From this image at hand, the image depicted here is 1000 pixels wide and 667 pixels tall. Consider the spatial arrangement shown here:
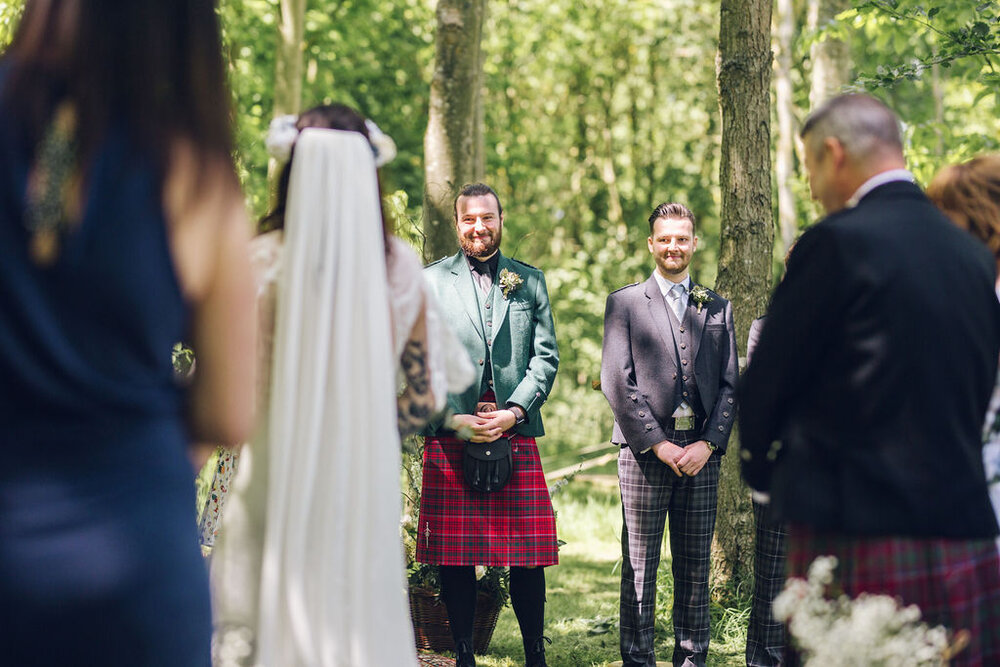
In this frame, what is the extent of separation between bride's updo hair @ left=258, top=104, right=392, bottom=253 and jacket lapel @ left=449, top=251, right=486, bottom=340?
2.05m

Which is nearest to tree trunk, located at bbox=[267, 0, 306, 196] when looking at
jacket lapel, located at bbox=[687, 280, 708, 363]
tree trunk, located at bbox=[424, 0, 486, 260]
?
tree trunk, located at bbox=[424, 0, 486, 260]

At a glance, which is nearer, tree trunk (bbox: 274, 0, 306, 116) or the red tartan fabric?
the red tartan fabric

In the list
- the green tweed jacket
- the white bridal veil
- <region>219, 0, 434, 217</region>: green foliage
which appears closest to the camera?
the white bridal veil

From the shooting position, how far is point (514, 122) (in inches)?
779

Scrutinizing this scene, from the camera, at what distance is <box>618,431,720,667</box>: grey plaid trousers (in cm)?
516

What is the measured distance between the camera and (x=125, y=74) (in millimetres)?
1569

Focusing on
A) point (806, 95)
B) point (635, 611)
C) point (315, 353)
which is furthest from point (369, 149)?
point (806, 95)

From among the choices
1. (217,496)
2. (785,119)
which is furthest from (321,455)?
(785,119)

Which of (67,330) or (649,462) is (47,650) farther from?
(649,462)

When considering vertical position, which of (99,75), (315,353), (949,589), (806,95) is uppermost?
(806,95)

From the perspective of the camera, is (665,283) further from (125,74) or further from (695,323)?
(125,74)

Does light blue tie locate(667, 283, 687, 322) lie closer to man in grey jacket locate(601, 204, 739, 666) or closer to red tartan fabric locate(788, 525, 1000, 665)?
man in grey jacket locate(601, 204, 739, 666)

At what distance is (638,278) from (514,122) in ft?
12.3

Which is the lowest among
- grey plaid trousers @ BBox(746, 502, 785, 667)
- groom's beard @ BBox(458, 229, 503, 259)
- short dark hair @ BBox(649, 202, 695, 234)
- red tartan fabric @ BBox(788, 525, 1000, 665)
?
grey plaid trousers @ BBox(746, 502, 785, 667)
